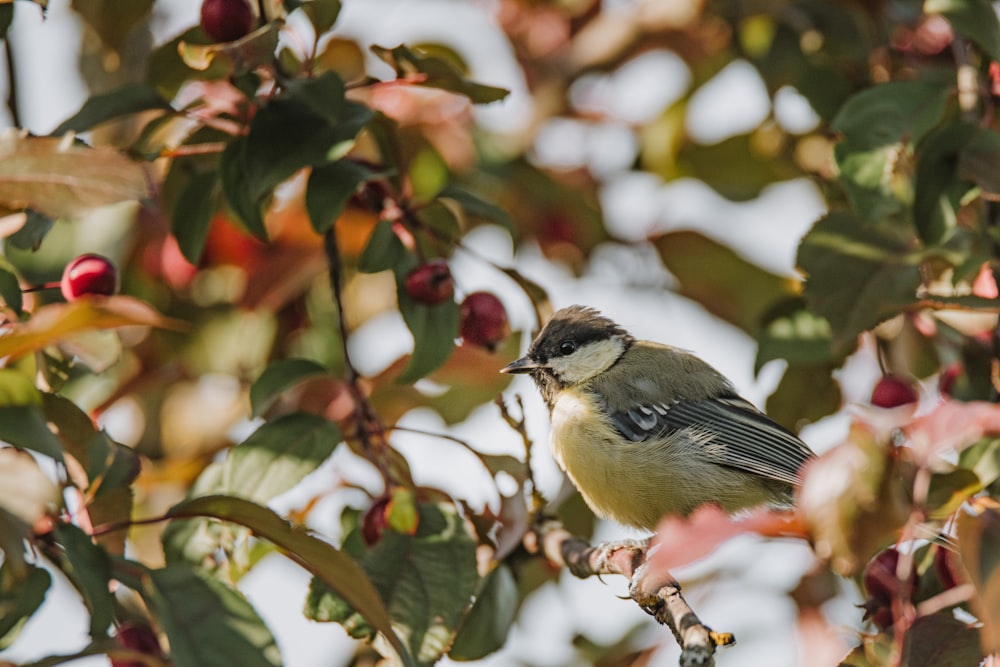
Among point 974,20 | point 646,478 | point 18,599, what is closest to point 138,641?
point 18,599

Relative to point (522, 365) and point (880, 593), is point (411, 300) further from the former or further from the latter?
point (880, 593)

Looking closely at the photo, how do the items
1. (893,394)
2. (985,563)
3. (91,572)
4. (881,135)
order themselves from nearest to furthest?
(985,563), (91,572), (881,135), (893,394)

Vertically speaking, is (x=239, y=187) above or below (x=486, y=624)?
above

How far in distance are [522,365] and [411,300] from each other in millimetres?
1018

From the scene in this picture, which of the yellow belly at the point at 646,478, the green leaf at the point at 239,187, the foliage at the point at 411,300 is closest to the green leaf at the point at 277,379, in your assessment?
the foliage at the point at 411,300

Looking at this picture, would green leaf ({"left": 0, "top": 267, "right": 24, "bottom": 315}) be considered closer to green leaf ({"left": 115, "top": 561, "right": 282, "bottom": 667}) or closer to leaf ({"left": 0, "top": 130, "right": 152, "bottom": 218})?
leaf ({"left": 0, "top": 130, "right": 152, "bottom": 218})

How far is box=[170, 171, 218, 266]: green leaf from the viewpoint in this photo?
2.68 metres

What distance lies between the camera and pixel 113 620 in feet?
5.71

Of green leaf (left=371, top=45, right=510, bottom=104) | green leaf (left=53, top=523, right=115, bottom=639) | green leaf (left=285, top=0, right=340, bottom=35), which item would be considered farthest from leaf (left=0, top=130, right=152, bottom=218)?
green leaf (left=371, top=45, right=510, bottom=104)

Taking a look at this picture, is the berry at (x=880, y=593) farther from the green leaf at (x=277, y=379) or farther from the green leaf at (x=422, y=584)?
the green leaf at (x=277, y=379)

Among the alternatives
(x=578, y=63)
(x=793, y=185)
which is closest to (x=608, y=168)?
(x=578, y=63)

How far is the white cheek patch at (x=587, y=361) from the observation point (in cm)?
371

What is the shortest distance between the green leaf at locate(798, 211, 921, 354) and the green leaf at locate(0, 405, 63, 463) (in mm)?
1597

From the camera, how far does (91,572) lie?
5.67 feet
